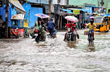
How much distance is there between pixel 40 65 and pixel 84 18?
185 feet

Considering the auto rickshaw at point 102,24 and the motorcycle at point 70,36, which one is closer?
the motorcycle at point 70,36

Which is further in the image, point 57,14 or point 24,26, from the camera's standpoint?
point 57,14

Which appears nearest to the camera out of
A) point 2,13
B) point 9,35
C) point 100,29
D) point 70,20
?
point 70,20

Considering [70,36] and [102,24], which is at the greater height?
[70,36]

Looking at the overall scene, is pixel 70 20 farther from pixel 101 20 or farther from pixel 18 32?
pixel 101 20

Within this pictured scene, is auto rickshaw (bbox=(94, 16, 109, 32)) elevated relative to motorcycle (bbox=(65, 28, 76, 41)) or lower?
lower

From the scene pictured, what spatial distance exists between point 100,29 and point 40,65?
28.8 meters

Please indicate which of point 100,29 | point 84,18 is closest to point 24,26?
point 100,29

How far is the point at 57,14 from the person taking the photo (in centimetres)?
4638

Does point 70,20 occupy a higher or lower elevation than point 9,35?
higher

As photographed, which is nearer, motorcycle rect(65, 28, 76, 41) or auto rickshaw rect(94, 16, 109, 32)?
motorcycle rect(65, 28, 76, 41)

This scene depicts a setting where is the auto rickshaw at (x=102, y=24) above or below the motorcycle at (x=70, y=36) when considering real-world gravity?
below

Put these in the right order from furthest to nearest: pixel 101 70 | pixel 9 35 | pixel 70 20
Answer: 1. pixel 9 35
2. pixel 70 20
3. pixel 101 70

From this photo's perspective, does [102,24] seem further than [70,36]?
Yes
